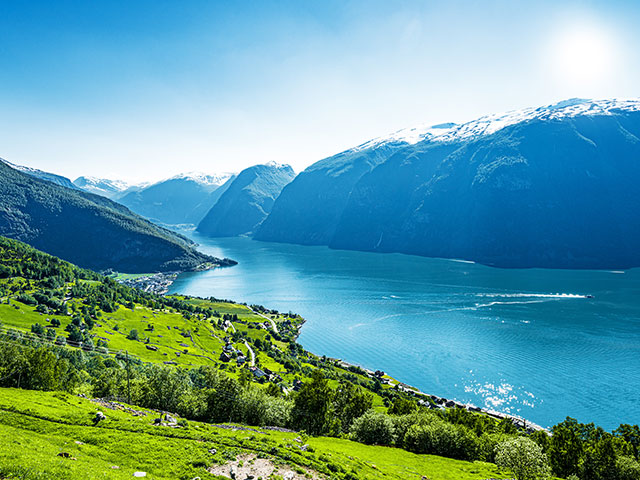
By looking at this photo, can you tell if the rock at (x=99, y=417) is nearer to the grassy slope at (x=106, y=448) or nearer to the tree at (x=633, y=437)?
the grassy slope at (x=106, y=448)

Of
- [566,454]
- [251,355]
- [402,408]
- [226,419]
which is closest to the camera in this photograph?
[566,454]

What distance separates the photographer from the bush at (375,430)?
2058 inches

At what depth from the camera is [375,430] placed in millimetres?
52562

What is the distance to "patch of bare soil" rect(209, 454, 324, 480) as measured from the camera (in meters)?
23.5

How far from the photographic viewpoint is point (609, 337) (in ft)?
436

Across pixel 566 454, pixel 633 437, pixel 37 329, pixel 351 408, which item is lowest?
pixel 37 329

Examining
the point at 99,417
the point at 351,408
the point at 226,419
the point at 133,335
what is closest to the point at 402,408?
the point at 351,408

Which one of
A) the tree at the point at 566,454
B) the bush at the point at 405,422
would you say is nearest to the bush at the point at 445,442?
the bush at the point at 405,422

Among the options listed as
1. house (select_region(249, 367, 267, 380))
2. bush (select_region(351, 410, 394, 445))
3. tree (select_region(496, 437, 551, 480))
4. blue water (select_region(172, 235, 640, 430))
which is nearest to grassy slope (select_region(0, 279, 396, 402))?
house (select_region(249, 367, 267, 380))

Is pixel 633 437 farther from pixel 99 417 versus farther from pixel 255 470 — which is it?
pixel 99 417

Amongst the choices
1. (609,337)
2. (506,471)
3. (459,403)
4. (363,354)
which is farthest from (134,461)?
(609,337)

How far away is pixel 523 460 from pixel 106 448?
43216mm

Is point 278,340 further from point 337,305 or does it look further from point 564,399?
point 564,399

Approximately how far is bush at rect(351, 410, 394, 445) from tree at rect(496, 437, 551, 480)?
14.5 metres
